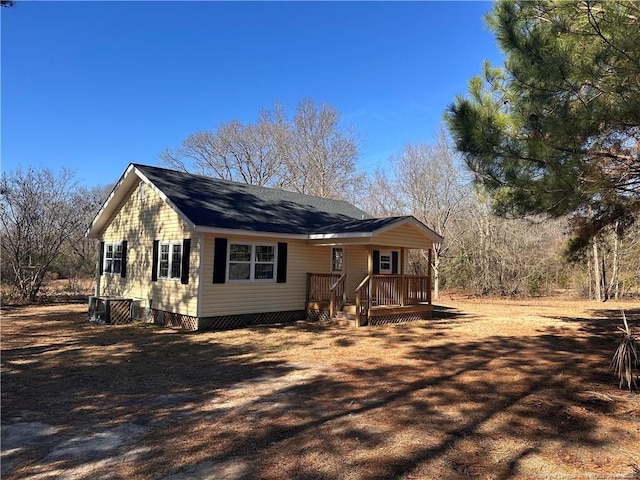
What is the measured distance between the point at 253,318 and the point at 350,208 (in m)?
7.51

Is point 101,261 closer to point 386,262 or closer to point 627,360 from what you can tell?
point 386,262

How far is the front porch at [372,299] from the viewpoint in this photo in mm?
12352

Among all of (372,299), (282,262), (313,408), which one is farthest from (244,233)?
(313,408)

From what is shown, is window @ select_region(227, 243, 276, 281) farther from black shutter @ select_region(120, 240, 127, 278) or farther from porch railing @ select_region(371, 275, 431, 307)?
black shutter @ select_region(120, 240, 127, 278)

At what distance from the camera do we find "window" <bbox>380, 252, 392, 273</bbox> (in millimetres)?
15430

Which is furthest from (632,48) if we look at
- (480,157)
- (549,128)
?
(480,157)

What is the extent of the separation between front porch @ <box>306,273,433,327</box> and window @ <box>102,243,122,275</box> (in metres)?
6.39

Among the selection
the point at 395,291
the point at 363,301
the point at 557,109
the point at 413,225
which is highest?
the point at 557,109

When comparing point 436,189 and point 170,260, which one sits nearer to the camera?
point 170,260

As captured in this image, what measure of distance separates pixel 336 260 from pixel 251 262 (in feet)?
11.3

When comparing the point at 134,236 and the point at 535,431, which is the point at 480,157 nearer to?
the point at 535,431

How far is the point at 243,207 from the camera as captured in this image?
43.7ft

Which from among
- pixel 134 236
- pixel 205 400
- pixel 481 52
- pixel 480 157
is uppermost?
pixel 481 52

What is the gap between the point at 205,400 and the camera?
A: 557 cm
